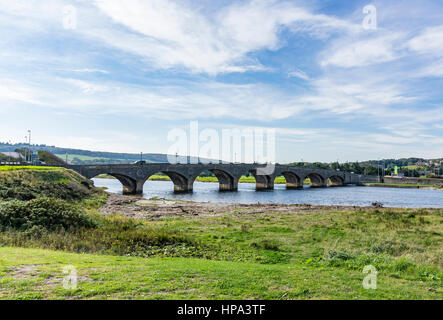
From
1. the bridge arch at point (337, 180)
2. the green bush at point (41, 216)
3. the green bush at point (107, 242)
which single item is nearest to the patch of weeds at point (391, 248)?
the green bush at point (107, 242)

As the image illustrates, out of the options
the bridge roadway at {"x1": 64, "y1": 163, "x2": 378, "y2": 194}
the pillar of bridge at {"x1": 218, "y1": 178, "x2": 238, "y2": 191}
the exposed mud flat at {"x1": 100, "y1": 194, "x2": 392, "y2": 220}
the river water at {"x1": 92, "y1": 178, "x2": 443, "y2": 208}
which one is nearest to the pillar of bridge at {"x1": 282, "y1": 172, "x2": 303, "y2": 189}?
the bridge roadway at {"x1": 64, "y1": 163, "x2": 378, "y2": 194}

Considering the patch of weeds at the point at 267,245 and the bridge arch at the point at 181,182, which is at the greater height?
the bridge arch at the point at 181,182

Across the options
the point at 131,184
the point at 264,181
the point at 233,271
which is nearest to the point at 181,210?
the point at 233,271

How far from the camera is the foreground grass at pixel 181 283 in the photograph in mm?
7672

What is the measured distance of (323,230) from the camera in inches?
925

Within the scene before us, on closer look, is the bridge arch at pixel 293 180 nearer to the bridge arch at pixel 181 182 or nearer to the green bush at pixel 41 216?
the bridge arch at pixel 181 182

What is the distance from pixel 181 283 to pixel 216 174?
92166 mm

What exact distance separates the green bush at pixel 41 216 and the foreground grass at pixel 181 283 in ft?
25.7

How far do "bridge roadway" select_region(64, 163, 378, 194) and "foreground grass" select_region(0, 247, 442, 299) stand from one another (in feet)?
186

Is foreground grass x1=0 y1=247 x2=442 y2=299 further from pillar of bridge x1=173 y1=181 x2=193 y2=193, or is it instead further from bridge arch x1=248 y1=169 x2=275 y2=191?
bridge arch x1=248 y1=169 x2=275 y2=191

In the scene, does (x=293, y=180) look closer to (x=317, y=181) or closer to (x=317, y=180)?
(x=317, y=180)

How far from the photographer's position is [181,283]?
8656mm

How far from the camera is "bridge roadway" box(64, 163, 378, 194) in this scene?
68438 millimetres
